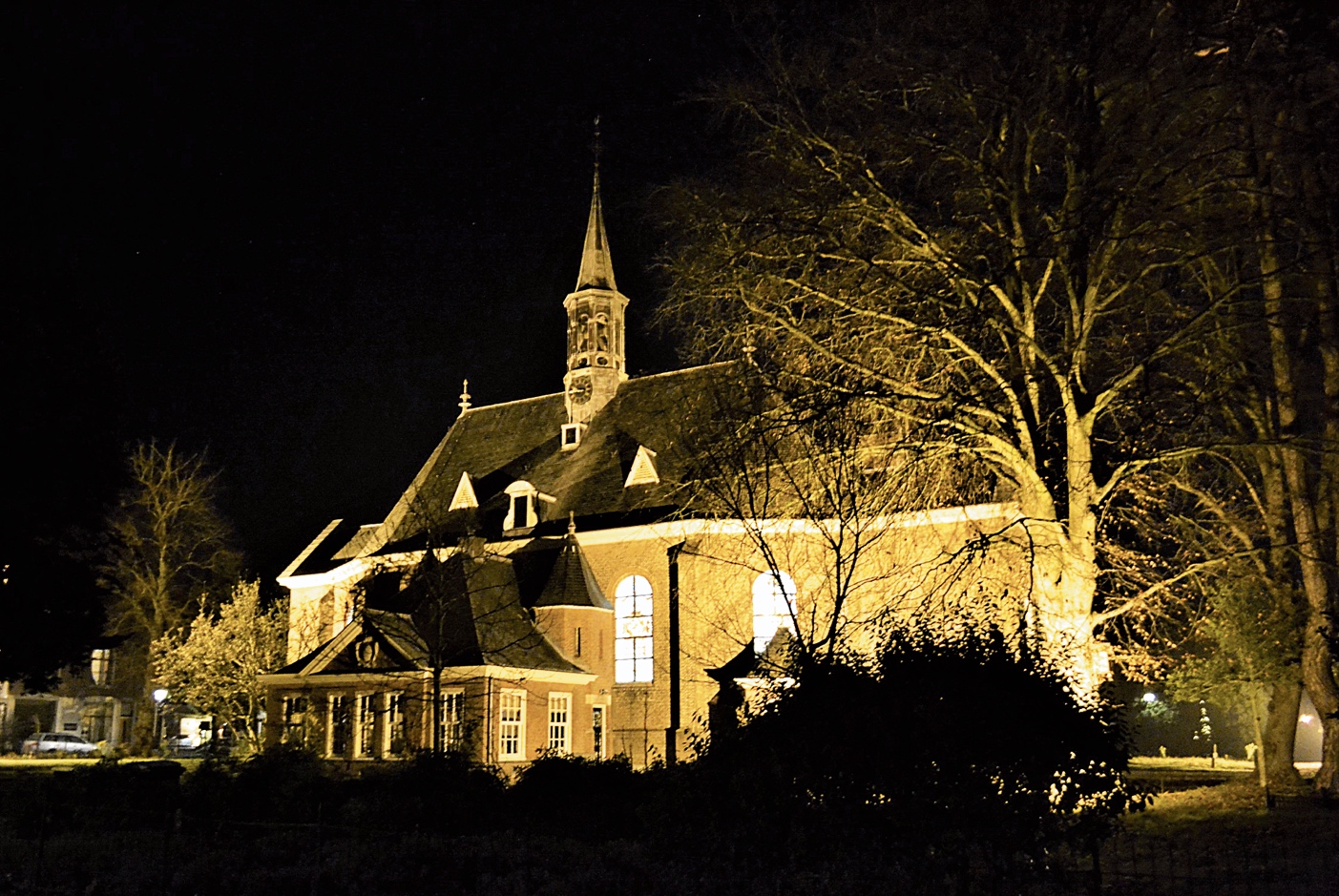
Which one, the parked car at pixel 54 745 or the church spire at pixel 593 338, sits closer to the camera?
the church spire at pixel 593 338

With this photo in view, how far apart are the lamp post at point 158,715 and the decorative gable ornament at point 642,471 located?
2800 cm

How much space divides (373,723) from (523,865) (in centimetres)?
2036

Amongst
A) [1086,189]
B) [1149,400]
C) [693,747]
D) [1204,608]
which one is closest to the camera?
[693,747]

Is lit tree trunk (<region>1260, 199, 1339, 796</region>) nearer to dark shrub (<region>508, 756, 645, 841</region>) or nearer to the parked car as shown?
dark shrub (<region>508, 756, 645, 841</region>)

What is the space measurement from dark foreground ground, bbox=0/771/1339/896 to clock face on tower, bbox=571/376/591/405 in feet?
86.4

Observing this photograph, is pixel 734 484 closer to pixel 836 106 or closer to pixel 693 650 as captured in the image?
Answer: pixel 836 106

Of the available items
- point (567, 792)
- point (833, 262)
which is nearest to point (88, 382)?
point (567, 792)

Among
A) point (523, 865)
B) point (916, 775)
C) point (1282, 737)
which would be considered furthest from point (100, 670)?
point (916, 775)

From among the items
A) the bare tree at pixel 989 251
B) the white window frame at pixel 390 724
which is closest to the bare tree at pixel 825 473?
the bare tree at pixel 989 251

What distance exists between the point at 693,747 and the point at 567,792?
30.5ft

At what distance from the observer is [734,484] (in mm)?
20969

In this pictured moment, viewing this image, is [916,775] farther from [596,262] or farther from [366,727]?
[596,262]

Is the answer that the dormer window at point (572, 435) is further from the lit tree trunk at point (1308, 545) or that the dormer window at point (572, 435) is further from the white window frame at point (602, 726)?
the lit tree trunk at point (1308, 545)

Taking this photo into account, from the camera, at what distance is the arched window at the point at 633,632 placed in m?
35.6
